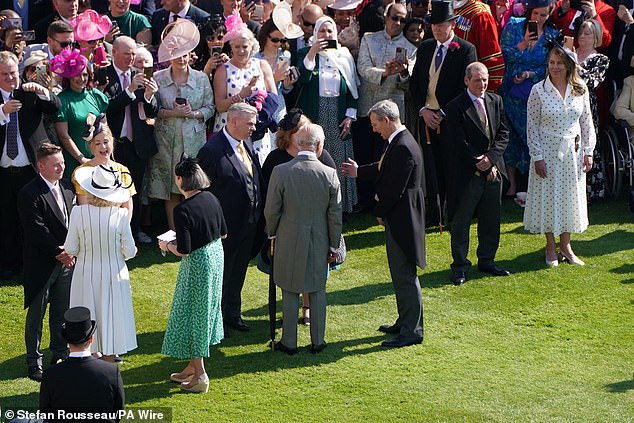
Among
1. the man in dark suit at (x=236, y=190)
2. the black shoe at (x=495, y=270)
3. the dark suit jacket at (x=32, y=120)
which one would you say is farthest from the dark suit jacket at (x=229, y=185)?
the black shoe at (x=495, y=270)

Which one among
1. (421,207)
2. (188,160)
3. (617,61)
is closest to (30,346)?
(188,160)

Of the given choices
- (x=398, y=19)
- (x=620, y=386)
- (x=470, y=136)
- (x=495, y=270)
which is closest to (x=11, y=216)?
(x=470, y=136)

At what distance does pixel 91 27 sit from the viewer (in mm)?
11586

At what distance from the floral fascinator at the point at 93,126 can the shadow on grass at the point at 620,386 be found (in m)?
4.53

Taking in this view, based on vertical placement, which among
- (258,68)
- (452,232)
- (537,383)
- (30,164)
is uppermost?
(258,68)

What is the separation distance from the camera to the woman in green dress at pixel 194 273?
8.65 metres

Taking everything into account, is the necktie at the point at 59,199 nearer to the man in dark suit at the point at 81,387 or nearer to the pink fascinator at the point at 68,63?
the pink fascinator at the point at 68,63

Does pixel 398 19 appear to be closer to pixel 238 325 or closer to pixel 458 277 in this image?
pixel 458 277

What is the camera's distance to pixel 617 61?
44.2 feet

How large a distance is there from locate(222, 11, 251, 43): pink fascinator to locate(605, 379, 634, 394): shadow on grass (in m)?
5.11

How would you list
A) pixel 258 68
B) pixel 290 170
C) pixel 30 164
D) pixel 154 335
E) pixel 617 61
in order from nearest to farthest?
pixel 290 170
pixel 154 335
pixel 30 164
pixel 258 68
pixel 617 61

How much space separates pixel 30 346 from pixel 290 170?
257 cm

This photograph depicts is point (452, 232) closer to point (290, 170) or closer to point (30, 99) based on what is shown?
point (290, 170)

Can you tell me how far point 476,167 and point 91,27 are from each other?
4.21 meters
